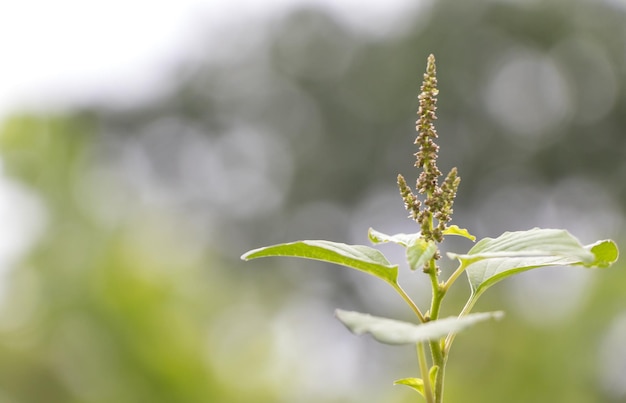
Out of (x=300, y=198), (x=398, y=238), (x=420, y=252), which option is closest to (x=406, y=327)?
(x=420, y=252)

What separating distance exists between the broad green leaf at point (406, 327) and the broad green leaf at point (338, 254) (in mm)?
77

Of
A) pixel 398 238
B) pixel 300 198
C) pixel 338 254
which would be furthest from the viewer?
pixel 300 198

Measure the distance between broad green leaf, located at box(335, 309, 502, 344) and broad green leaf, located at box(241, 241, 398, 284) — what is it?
0.25 ft

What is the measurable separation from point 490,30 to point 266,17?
257 inches

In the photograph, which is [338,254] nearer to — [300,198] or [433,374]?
[433,374]

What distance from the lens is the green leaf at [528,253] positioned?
61cm

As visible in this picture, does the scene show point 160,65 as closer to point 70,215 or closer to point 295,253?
point 70,215

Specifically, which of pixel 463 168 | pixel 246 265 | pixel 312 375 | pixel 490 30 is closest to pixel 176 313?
pixel 312 375

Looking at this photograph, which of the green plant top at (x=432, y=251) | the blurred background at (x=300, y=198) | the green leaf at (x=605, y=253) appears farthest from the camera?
the blurred background at (x=300, y=198)

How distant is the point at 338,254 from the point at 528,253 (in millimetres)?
164

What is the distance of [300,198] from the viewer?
20.8 meters

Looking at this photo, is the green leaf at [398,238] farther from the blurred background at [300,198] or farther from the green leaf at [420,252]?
the blurred background at [300,198]

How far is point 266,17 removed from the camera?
22.6 m

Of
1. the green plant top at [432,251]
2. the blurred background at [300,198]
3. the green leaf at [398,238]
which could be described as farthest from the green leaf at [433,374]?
the blurred background at [300,198]
